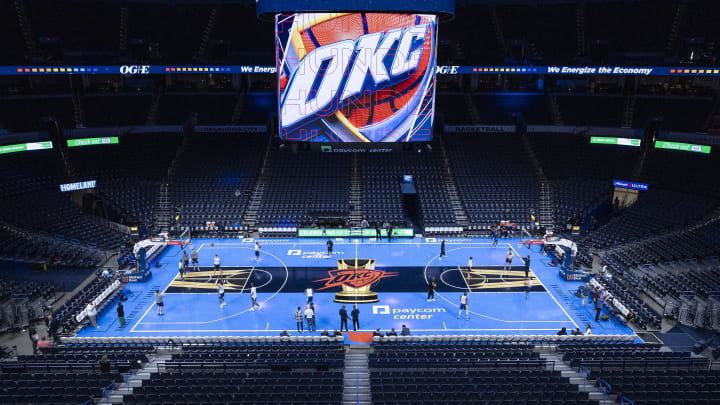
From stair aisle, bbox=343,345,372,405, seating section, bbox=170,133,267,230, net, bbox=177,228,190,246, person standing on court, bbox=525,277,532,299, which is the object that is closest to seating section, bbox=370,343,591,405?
stair aisle, bbox=343,345,372,405

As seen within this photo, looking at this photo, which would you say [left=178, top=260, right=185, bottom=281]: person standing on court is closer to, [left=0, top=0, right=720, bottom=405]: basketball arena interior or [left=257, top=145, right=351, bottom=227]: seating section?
[left=0, top=0, right=720, bottom=405]: basketball arena interior

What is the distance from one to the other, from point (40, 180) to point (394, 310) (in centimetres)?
2865

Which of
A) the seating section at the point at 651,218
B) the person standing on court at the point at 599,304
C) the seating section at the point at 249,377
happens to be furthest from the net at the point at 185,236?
the seating section at the point at 651,218

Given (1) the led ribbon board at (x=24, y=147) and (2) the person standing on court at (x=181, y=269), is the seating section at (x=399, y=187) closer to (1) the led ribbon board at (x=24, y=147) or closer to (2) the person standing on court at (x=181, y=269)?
(2) the person standing on court at (x=181, y=269)

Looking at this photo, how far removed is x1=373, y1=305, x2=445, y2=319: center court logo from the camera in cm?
2134

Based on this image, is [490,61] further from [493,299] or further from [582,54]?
[493,299]

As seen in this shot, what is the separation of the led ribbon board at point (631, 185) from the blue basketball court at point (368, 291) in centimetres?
1014

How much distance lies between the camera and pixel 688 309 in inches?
806

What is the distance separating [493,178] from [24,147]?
3667cm

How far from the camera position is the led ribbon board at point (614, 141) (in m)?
36.5

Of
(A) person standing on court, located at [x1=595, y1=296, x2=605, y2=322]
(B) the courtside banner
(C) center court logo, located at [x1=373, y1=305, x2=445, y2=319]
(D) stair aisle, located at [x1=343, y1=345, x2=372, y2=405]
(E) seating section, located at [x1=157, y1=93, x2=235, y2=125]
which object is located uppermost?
(B) the courtside banner

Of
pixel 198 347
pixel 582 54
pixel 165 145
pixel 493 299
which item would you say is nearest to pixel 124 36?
pixel 165 145

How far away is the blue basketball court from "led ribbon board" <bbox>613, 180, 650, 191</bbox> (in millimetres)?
10142

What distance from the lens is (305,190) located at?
36562 millimetres
